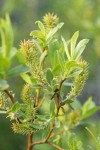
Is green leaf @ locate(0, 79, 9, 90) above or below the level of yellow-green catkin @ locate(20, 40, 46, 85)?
below

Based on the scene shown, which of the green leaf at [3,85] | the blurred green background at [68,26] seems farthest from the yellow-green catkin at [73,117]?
the blurred green background at [68,26]

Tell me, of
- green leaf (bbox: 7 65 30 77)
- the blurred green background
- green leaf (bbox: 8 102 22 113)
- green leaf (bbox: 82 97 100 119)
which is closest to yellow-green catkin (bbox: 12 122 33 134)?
green leaf (bbox: 8 102 22 113)

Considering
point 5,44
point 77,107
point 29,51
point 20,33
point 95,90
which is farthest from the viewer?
point 20,33

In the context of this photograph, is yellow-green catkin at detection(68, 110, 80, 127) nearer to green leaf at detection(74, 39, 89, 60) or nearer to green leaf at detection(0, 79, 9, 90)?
green leaf at detection(74, 39, 89, 60)

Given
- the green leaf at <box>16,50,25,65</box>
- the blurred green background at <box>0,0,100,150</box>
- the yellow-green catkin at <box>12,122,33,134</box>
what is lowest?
the yellow-green catkin at <box>12,122,33,134</box>

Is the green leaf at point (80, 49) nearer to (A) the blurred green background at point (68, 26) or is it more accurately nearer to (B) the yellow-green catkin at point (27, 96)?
(B) the yellow-green catkin at point (27, 96)

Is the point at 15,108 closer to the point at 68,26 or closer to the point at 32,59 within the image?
the point at 32,59

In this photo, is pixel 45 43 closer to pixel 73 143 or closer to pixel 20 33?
pixel 73 143

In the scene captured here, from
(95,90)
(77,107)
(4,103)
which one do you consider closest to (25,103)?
(4,103)

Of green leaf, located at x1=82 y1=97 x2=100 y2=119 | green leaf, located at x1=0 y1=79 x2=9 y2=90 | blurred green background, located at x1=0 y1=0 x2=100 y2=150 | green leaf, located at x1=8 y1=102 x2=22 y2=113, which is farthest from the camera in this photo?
blurred green background, located at x1=0 y1=0 x2=100 y2=150

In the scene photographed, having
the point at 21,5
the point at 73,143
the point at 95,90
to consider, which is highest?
the point at 21,5
